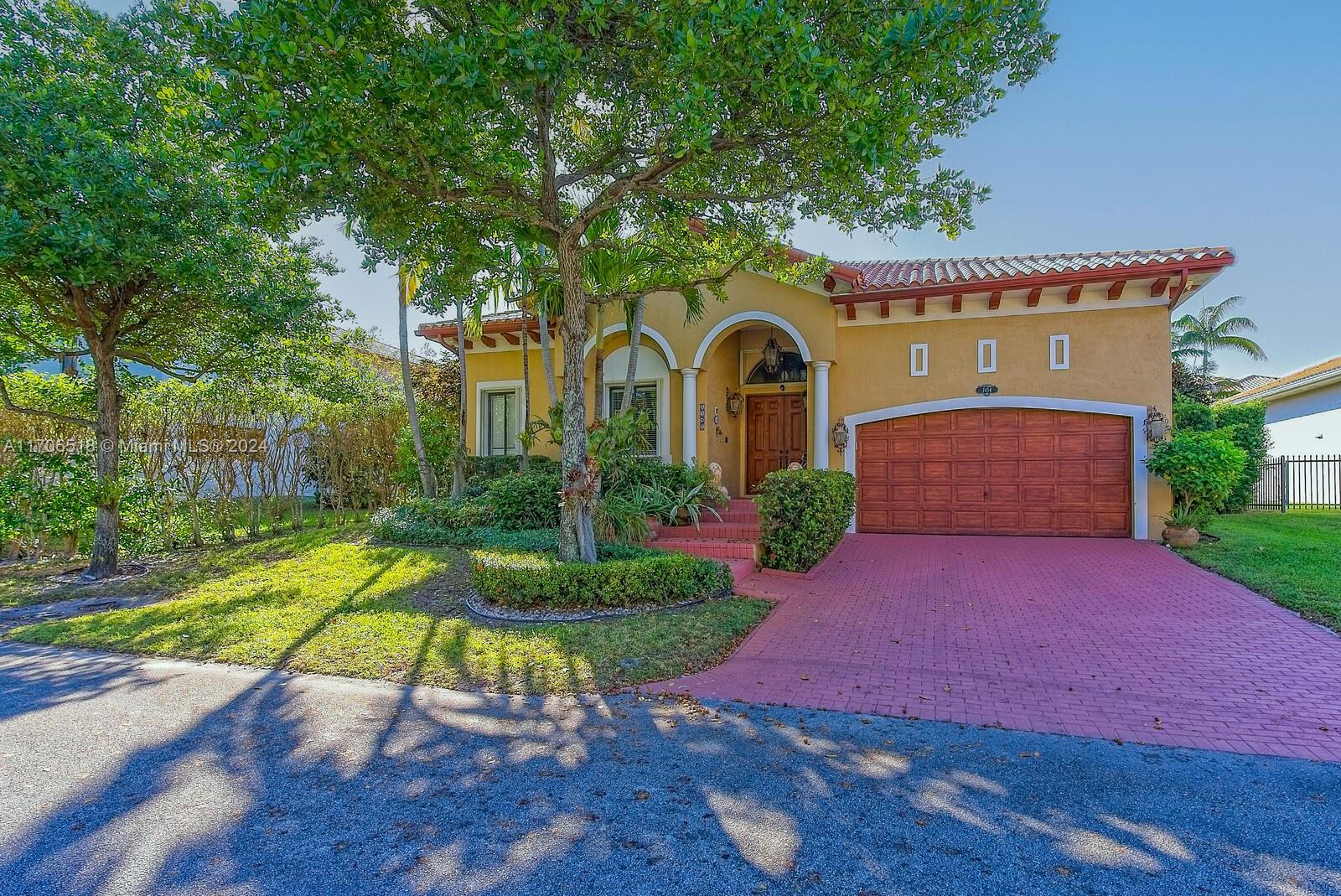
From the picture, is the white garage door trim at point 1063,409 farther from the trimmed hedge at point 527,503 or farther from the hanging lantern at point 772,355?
the trimmed hedge at point 527,503

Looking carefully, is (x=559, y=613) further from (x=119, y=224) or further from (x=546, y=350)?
(x=119, y=224)

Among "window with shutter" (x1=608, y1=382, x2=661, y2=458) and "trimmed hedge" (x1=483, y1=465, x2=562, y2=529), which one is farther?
"window with shutter" (x1=608, y1=382, x2=661, y2=458)

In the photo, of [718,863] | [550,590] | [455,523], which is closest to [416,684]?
[550,590]

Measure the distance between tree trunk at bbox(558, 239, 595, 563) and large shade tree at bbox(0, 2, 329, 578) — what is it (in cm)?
323

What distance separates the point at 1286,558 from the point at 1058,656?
6.39 metres

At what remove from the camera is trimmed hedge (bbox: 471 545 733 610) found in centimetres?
708

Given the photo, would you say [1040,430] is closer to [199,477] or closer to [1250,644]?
[1250,644]

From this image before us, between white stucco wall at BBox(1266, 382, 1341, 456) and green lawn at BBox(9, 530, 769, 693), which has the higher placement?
white stucco wall at BBox(1266, 382, 1341, 456)

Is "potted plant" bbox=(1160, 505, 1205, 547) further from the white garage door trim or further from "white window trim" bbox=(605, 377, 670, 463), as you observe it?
"white window trim" bbox=(605, 377, 670, 463)

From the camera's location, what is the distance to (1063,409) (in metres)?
11.9

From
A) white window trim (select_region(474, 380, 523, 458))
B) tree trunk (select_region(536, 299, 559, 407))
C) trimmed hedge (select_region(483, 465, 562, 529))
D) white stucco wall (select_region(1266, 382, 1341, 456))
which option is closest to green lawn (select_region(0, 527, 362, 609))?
trimmed hedge (select_region(483, 465, 562, 529))

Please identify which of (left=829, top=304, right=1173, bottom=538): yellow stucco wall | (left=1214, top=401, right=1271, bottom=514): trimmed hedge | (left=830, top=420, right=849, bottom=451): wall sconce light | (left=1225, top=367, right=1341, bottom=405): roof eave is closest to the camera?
(left=829, top=304, right=1173, bottom=538): yellow stucco wall

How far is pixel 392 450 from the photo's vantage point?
14.9 m

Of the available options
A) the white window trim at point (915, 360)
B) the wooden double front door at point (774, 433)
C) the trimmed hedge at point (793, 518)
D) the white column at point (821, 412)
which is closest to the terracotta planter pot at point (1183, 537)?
the white window trim at point (915, 360)
